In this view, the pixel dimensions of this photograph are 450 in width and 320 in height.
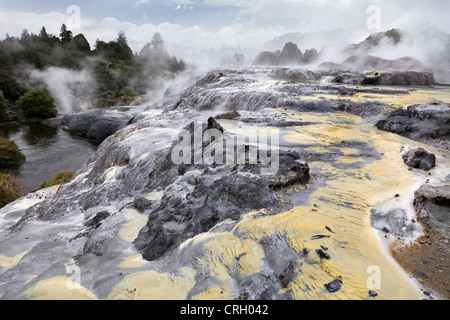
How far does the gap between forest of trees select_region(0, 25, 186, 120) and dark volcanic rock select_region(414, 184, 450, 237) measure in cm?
3939

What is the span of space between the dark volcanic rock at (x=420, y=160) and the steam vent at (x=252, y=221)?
4 centimetres

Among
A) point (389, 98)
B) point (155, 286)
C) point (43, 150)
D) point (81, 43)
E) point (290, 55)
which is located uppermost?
point (81, 43)

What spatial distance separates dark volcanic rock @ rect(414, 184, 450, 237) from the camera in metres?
3.99

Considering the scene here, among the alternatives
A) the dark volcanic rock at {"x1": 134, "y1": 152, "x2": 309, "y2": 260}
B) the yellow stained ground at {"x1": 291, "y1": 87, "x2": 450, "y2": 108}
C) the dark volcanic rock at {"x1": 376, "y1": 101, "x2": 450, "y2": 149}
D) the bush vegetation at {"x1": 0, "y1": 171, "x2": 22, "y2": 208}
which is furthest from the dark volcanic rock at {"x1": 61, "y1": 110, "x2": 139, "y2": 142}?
the dark volcanic rock at {"x1": 376, "y1": 101, "x2": 450, "y2": 149}

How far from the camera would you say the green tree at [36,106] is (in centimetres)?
3128

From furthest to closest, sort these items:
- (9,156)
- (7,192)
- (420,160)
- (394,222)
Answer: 1. (9,156)
2. (7,192)
3. (420,160)
4. (394,222)

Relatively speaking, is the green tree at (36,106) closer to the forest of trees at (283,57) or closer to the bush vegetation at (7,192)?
the bush vegetation at (7,192)

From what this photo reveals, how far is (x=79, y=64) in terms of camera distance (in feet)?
171

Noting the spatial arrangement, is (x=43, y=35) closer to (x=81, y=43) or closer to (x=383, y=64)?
(x=81, y=43)

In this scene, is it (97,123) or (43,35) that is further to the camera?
(43,35)

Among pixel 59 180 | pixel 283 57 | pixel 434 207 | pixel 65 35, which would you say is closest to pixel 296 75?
pixel 59 180

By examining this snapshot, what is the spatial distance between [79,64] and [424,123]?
5763 cm

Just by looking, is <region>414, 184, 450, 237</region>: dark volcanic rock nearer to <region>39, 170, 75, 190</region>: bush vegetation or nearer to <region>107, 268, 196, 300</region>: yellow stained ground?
<region>107, 268, 196, 300</region>: yellow stained ground

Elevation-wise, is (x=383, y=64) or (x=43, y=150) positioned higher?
(x=383, y=64)
